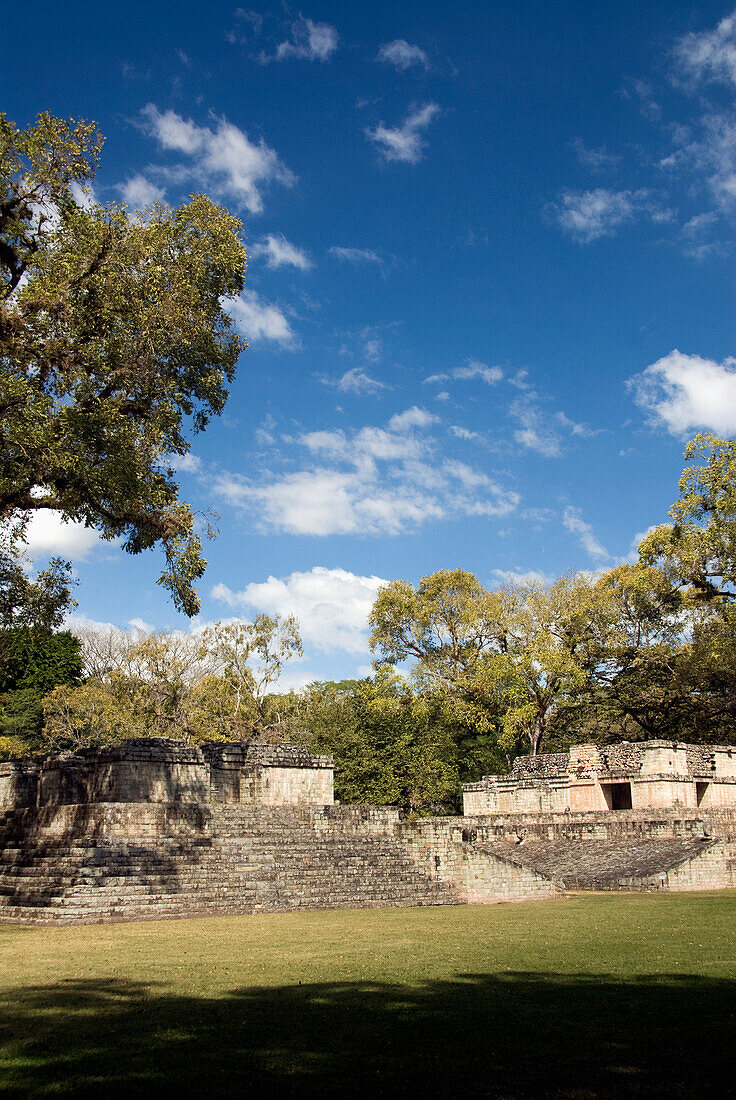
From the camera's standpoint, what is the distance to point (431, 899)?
632 inches

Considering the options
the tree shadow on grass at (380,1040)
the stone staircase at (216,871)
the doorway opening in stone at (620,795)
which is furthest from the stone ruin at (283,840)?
the tree shadow on grass at (380,1040)

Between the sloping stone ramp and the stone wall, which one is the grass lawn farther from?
the sloping stone ramp

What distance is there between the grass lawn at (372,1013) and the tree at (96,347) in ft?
22.2

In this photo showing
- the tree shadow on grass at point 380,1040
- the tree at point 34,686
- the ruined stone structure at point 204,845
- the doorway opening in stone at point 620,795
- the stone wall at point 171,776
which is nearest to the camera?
the tree shadow on grass at point 380,1040

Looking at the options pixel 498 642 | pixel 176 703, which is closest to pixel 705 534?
pixel 498 642

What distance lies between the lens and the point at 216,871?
1467 cm

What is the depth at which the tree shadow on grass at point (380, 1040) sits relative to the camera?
419 centimetres

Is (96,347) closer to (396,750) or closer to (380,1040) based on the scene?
(380,1040)

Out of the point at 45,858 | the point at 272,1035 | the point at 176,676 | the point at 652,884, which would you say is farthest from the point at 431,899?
the point at 176,676

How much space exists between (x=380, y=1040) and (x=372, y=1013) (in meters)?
0.85

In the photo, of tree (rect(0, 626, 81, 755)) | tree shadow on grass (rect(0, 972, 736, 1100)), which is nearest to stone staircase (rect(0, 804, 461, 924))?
tree shadow on grass (rect(0, 972, 736, 1100))

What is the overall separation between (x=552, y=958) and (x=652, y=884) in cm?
1023

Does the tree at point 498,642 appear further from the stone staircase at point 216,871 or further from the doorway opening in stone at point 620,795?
the stone staircase at point 216,871

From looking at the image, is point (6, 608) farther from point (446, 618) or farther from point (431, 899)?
point (446, 618)
